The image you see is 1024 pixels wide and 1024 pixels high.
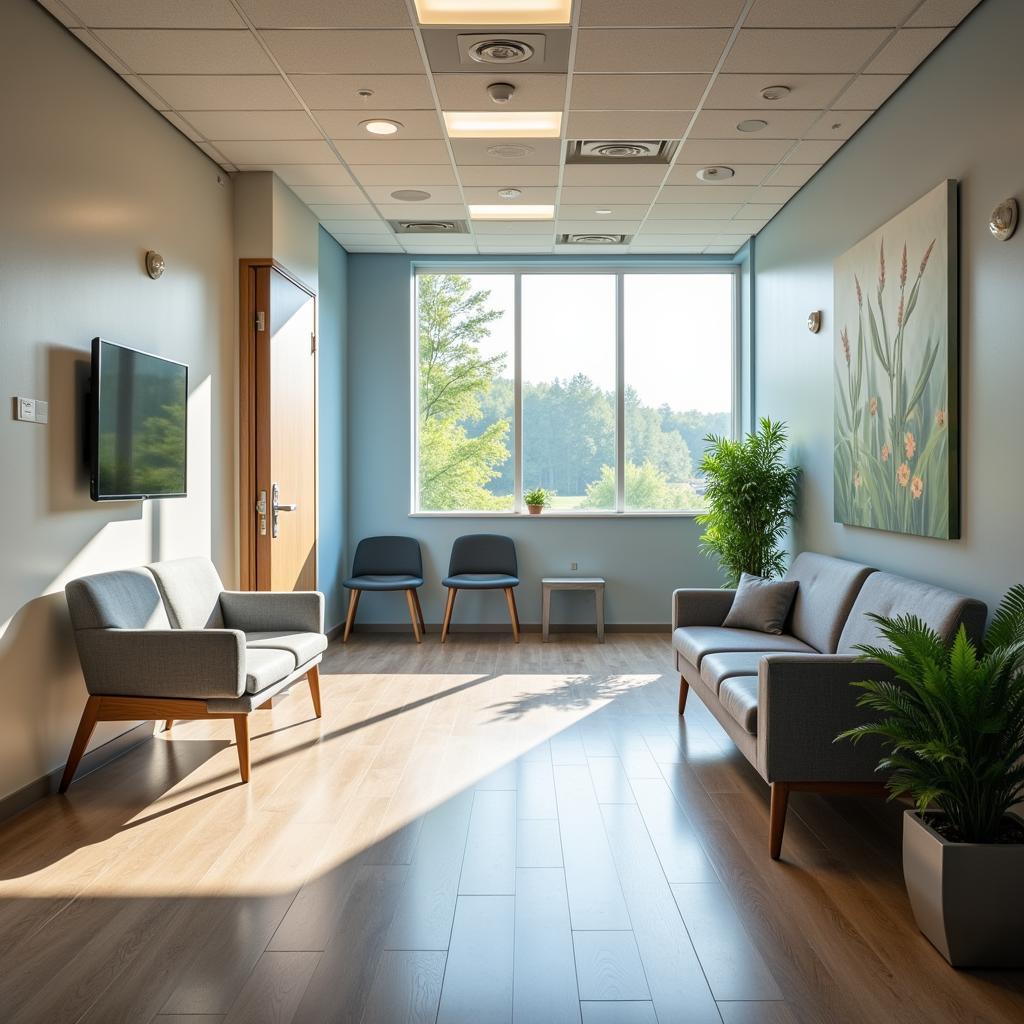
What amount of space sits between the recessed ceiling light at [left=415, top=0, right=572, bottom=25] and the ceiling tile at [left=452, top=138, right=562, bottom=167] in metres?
A: 1.12

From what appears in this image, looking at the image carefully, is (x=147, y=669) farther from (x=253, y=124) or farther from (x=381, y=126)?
(x=381, y=126)

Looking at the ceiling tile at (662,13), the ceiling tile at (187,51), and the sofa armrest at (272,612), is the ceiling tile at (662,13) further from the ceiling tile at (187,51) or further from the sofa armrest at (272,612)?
the sofa armrest at (272,612)

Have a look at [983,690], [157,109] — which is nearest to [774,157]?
[157,109]

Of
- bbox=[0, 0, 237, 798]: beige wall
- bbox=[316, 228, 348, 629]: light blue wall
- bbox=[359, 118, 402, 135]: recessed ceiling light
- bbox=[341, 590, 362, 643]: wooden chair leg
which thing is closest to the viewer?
bbox=[0, 0, 237, 798]: beige wall

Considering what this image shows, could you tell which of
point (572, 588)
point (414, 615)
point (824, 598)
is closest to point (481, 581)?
point (414, 615)

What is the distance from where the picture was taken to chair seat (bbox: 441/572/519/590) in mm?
6230

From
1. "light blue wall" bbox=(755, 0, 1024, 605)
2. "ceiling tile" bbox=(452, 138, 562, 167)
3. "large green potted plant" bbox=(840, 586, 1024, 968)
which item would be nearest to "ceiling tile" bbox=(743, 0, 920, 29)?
"light blue wall" bbox=(755, 0, 1024, 605)

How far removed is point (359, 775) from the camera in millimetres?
3416

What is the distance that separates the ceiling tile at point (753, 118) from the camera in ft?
13.3

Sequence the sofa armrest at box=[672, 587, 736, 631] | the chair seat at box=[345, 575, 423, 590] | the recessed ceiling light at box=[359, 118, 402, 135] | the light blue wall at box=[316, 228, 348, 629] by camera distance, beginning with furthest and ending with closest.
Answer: the chair seat at box=[345, 575, 423, 590], the light blue wall at box=[316, 228, 348, 629], the sofa armrest at box=[672, 587, 736, 631], the recessed ceiling light at box=[359, 118, 402, 135]

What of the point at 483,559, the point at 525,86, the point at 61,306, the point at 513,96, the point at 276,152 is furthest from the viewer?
the point at 483,559

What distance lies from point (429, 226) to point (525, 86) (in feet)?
7.59

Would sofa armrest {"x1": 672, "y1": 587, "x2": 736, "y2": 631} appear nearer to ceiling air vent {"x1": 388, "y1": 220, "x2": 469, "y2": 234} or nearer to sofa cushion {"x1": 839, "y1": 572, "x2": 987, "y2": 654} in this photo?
sofa cushion {"x1": 839, "y1": 572, "x2": 987, "y2": 654}

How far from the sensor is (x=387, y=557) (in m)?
6.68
